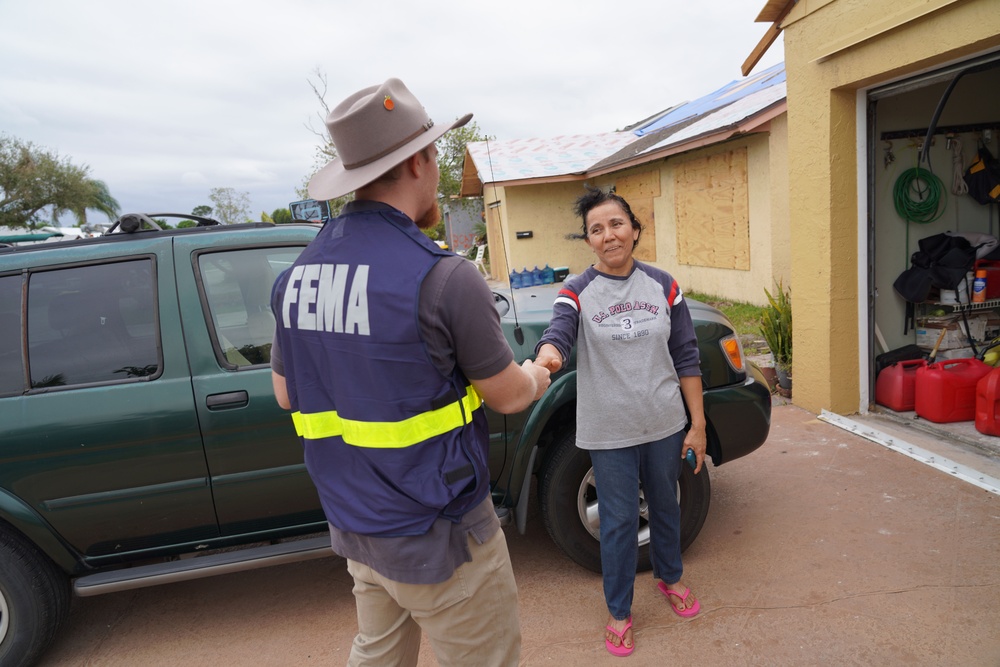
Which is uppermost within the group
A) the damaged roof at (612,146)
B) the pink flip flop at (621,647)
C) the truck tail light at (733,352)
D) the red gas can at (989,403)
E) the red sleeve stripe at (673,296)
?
the damaged roof at (612,146)

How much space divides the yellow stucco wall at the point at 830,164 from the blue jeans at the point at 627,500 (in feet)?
10.0

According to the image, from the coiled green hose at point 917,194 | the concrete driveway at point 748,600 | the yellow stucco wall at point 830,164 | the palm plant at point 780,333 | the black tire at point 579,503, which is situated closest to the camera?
the concrete driveway at point 748,600

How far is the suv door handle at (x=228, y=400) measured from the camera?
2.91m

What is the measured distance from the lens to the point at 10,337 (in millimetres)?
2928

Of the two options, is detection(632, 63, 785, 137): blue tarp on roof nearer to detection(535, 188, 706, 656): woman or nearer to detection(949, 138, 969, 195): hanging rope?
detection(949, 138, 969, 195): hanging rope

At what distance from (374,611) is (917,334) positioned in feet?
18.4

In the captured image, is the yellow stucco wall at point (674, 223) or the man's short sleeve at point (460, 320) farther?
the yellow stucco wall at point (674, 223)

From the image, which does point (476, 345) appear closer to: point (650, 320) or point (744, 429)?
point (650, 320)

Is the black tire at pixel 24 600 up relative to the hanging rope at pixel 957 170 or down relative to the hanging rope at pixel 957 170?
down

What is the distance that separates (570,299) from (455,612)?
1389 millimetres

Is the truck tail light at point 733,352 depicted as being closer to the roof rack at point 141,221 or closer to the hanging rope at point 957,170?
the roof rack at point 141,221

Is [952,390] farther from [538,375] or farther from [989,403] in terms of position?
[538,375]

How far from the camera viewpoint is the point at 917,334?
5.66 meters

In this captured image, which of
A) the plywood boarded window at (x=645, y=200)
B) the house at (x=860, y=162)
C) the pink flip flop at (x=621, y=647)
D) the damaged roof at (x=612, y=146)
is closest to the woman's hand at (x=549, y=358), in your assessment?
the pink flip flop at (x=621, y=647)
